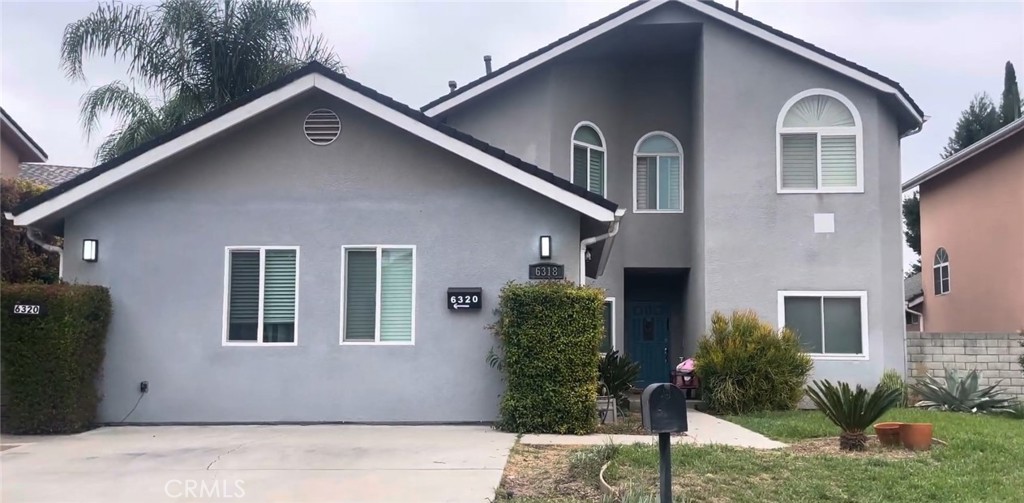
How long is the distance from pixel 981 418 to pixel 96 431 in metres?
12.3

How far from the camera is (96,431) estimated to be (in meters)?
11.2

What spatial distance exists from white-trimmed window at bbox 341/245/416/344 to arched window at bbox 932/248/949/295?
16.7 meters

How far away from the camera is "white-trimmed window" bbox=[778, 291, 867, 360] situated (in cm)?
1541

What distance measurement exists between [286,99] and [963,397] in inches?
450

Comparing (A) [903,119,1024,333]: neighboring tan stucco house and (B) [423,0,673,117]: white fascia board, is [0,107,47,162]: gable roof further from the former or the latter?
(A) [903,119,1024,333]: neighboring tan stucco house

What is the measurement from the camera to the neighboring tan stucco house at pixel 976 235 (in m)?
18.7

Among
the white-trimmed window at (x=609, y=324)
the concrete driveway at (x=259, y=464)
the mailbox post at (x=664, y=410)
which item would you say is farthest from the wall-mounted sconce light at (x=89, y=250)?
the white-trimmed window at (x=609, y=324)

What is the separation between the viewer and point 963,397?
45.5 feet

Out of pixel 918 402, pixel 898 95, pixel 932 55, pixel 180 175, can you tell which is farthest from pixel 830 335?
pixel 180 175

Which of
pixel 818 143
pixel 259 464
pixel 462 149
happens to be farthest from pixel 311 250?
pixel 818 143

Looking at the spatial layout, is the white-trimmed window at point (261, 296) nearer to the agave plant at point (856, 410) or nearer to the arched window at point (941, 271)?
the agave plant at point (856, 410)

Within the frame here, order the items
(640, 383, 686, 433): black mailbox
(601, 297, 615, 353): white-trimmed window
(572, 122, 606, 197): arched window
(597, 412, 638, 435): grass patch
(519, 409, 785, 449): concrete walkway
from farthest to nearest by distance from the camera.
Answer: (601, 297, 615, 353): white-trimmed window < (572, 122, 606, 197): arched window < (597, 412, 638, 435): grass patch < (519, 409, 785, 449): concrete walkway < (640, 383, 686, 433): black mailbox

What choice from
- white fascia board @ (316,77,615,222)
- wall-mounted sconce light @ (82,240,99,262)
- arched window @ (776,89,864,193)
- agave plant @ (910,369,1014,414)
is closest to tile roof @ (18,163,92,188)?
wall-mounted sconce light @ (82,240,99,262)

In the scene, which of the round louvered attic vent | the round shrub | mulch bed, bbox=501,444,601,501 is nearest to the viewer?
mulch bed, bbox=501,444,601,501
